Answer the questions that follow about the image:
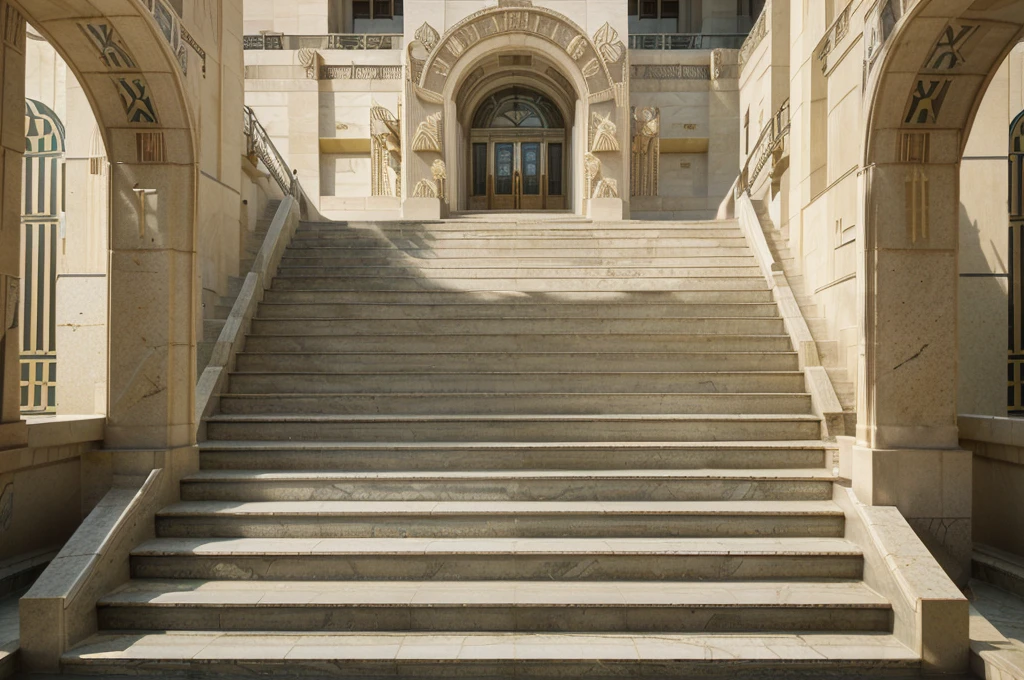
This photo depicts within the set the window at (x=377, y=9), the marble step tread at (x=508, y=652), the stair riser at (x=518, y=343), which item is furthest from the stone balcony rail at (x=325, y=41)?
the marble step tread at (x=508, y=652)

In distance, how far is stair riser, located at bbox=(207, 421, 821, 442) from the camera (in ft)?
25.2

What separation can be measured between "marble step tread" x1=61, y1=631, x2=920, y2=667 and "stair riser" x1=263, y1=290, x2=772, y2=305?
5442 millimetres

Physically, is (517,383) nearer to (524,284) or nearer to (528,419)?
(528,419)

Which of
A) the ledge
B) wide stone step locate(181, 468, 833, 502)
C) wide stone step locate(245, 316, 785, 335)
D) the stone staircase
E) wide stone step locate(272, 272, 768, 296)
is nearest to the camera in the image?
the stone staircase

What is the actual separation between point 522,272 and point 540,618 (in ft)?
21.0

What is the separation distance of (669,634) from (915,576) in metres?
1.77

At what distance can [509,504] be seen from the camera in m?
6.66

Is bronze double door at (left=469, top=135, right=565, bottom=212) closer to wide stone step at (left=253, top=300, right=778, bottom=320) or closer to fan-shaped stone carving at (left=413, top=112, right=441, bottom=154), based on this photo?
fan-shaped stone carving at (left=413, top=112, right=441, bottom=154)

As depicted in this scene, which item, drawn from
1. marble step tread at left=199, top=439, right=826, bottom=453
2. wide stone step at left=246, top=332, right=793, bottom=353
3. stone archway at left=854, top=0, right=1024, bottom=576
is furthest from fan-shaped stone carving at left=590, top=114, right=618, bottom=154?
marble step tread at left=199, top=439, right=826, bottom=453

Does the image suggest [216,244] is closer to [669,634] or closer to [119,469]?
[119,469]

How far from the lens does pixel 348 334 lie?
9648mm

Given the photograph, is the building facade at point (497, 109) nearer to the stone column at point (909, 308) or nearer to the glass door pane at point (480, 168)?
the glass door pane at point (480, 168)

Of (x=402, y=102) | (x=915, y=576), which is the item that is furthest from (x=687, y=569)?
(x=402, y=102)

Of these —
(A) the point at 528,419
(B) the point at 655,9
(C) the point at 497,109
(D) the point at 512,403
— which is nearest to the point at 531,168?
(C) the point at 497,109
